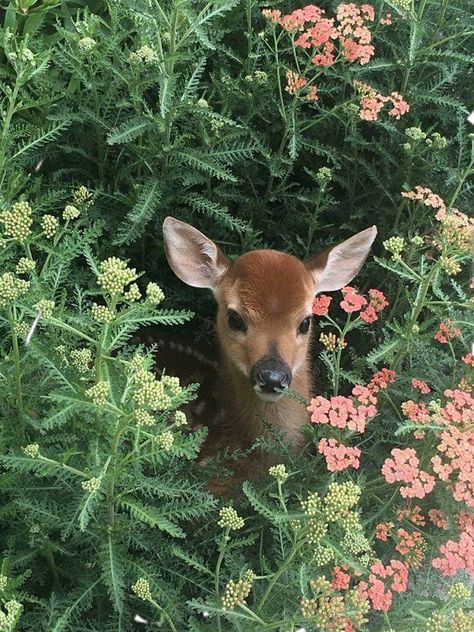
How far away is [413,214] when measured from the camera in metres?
2.61

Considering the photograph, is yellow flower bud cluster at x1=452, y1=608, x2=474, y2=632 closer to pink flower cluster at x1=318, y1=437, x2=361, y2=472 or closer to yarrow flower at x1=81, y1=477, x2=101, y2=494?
pink flower cluster at x1=318, y1=437, x2=361, y2=472

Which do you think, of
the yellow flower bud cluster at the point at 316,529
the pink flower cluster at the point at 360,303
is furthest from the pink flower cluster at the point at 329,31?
the yellow flower bud cluster at the point at 316,529

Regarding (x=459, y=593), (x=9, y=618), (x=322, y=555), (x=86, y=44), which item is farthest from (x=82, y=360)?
(x=86, y=44)

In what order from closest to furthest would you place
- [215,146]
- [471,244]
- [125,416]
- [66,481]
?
[125,416] → [66,481] → [471,244] → [215,146]

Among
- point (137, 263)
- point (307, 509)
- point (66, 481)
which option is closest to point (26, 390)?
point (66, 481)

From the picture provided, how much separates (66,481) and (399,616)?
0.82 meters

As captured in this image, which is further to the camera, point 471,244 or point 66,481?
point 471,244

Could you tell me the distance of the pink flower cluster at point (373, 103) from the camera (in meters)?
2.41

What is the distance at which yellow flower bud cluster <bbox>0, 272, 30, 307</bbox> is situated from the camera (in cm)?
148

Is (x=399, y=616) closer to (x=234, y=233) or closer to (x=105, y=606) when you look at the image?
(x=105, y=606)

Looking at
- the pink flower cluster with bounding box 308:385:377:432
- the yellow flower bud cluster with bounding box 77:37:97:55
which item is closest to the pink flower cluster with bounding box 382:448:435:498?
the pink flower cluster with bounding box 308:385:377:432

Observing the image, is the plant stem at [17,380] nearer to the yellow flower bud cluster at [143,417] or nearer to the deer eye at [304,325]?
the yellow flower bud cluster at [143,417]

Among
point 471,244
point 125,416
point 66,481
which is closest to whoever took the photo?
point 125,416

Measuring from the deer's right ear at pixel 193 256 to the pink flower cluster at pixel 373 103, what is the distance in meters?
0.64
